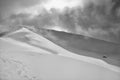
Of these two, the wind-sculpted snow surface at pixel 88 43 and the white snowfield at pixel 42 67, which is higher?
the wind-sculpted snow surface at pixel 88 43

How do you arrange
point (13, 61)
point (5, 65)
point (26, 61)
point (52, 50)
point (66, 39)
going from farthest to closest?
point (66, 39)
point (52, 50)
point (26, 61)
point (13, 61)
point (5, 65)

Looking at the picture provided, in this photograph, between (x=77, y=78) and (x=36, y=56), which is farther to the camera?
(x=36, y=56)

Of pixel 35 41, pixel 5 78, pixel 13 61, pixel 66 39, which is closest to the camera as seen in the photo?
pixel 5 78

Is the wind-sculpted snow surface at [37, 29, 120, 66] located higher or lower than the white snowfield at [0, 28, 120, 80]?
higher

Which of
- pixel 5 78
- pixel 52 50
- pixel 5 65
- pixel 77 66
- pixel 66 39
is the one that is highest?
pixel 66 39

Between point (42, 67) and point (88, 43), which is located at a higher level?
point (88, 43)

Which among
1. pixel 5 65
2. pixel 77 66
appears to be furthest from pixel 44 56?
pixel 5 65

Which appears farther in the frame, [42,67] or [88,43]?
[88,43]

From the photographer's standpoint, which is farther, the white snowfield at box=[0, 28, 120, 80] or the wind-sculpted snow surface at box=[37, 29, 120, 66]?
the wind-sculpted snow surface at box=[37, 29, 120, 66]

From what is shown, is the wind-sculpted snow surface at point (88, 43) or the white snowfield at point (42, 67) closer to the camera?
the white snowfield at point (42, 67)

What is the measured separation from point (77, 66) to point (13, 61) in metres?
4.10

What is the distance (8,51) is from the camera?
31.4ft

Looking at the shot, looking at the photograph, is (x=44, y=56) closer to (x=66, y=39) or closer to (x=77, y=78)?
(x=77, y=78)

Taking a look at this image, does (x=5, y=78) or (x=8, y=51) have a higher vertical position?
(x=8, y=51)
